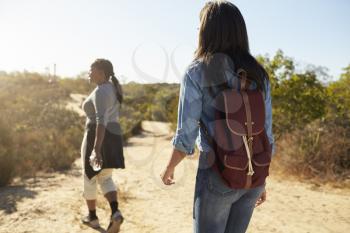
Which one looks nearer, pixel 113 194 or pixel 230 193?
pixel 230 193

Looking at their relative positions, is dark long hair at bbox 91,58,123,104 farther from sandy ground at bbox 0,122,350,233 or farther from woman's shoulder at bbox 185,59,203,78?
woman's shoulder at bbox 185,59,203,78

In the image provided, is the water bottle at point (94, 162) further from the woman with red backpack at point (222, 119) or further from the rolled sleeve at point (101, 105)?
the woman with red backpack at point (222, 119)

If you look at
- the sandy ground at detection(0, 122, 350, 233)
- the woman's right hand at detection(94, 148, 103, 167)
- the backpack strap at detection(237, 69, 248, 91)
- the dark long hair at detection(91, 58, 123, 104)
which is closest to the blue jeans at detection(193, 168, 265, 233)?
the backpack strap at detection(237, 69, 248, 91)

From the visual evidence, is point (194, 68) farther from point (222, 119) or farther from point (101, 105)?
point (101, 105)

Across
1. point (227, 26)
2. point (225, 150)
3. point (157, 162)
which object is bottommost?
point (157, 162)

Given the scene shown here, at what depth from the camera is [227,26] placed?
1.93m

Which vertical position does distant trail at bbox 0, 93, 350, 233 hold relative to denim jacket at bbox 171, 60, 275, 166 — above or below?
below

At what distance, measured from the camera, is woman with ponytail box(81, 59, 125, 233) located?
3.99 meters

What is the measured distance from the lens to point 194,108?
187cm

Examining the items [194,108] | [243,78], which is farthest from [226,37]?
[194,108]

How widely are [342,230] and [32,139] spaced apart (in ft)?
21.4

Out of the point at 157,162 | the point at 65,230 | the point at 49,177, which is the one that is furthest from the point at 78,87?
the point at 65,230

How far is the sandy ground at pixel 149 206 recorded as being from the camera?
4.63m

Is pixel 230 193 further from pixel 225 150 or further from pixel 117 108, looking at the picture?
pixel 117 108
